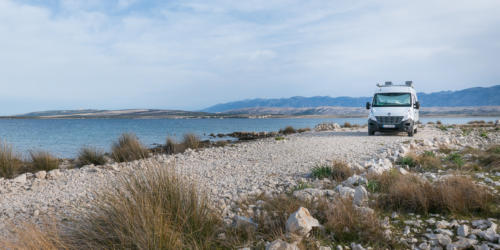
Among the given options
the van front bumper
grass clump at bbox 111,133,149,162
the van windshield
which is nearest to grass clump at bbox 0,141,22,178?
grass clump at bbox 111,133,149,162

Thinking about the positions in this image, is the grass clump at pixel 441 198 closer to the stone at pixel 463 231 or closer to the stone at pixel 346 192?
the stone at pixel 346 192

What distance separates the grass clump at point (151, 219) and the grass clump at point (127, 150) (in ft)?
31.4

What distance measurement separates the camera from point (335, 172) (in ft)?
23.9

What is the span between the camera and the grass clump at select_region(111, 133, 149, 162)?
13.3 m

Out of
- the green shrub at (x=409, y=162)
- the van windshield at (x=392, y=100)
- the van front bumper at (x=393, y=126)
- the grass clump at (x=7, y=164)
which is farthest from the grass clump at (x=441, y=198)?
the van windshield at (x=392, y=100)

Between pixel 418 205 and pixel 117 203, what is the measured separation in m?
4.21

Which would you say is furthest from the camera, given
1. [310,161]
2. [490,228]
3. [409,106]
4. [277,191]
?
[409,106]

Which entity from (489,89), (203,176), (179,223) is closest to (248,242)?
(179,223)

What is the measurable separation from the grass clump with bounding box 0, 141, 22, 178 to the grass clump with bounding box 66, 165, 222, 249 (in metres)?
9.19

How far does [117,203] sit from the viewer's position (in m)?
3.46

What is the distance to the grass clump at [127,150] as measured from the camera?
1326cm

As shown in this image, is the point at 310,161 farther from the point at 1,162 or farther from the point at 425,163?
the point at 1,162

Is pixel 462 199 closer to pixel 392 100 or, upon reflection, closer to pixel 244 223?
pixel 244 223

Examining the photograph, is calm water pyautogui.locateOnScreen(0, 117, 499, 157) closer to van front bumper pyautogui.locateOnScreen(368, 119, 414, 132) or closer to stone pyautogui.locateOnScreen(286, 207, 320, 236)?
stone pyautogui.locateOnScreen(286, 207, 320, 236)
